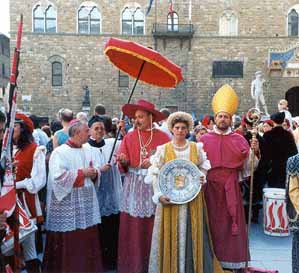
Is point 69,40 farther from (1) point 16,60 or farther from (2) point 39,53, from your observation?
(1) point 16,60

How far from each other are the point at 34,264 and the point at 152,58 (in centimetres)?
242

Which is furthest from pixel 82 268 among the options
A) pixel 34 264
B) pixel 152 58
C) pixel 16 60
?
pixel 16 60

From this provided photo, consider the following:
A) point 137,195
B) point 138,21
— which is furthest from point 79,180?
point 138,21

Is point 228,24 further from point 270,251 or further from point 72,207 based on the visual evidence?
point 72,207

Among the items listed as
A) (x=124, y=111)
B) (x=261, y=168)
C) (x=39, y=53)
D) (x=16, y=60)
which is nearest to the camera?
(x=16, y=60)

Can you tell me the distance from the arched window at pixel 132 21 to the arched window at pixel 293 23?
342 inches

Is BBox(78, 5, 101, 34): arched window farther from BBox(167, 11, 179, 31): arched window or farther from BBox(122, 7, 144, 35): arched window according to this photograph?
BBox(167, 11, 179, 31): arched window

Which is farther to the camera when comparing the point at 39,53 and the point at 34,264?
the point at 39,53

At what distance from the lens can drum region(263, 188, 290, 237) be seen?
6.41 metres

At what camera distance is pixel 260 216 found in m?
8.03

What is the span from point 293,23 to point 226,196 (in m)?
23.6

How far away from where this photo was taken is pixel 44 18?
25219mm

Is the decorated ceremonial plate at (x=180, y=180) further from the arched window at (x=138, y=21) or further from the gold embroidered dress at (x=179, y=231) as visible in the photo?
the arched window at (x=138, y=21)

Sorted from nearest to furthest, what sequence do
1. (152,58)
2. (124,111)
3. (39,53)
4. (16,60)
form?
(16,60) < (152,58) < (124,111) < (39,53)
